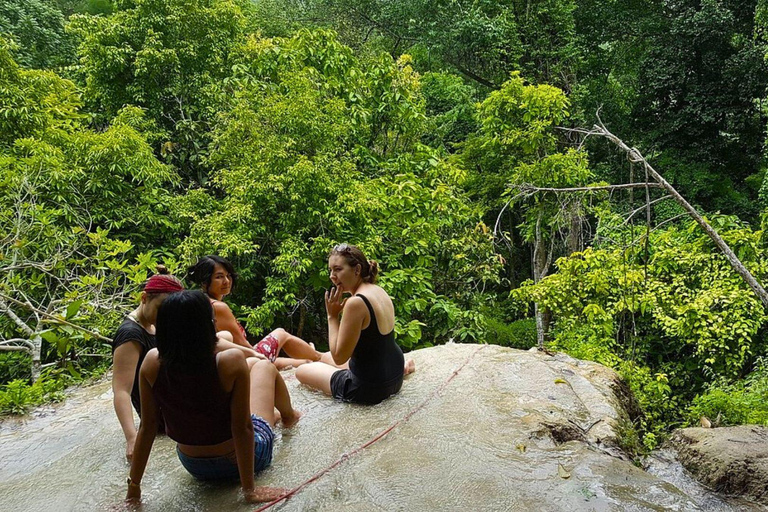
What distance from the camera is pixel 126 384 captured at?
97.7 inches

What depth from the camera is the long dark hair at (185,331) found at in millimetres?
1896

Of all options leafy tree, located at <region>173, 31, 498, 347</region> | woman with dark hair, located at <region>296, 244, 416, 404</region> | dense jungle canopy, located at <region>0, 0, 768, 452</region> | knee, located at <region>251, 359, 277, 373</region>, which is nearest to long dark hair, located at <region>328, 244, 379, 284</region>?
woman with dark hair, located at <region>296, 244, 416, 404</region>

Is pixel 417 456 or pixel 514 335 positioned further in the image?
pixel 514 335

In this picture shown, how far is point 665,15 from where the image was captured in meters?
11.2

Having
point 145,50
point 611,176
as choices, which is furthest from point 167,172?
point 611,176

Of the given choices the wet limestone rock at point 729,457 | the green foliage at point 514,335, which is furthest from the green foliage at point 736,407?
the green foliage at point 514,335

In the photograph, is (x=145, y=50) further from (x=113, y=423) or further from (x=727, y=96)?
(x=727, y=96)

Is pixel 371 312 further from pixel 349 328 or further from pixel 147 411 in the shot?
pixel 147 411

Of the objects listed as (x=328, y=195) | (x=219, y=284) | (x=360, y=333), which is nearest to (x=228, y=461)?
(x=360, y=333)

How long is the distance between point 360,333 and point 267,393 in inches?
24.5

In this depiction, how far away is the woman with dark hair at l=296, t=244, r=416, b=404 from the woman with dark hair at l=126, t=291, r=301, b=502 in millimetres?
912

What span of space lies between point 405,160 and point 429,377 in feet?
13.1

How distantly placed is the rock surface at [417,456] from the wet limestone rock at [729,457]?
1.29 ft

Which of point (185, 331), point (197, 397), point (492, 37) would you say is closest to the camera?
point (185, 331)
